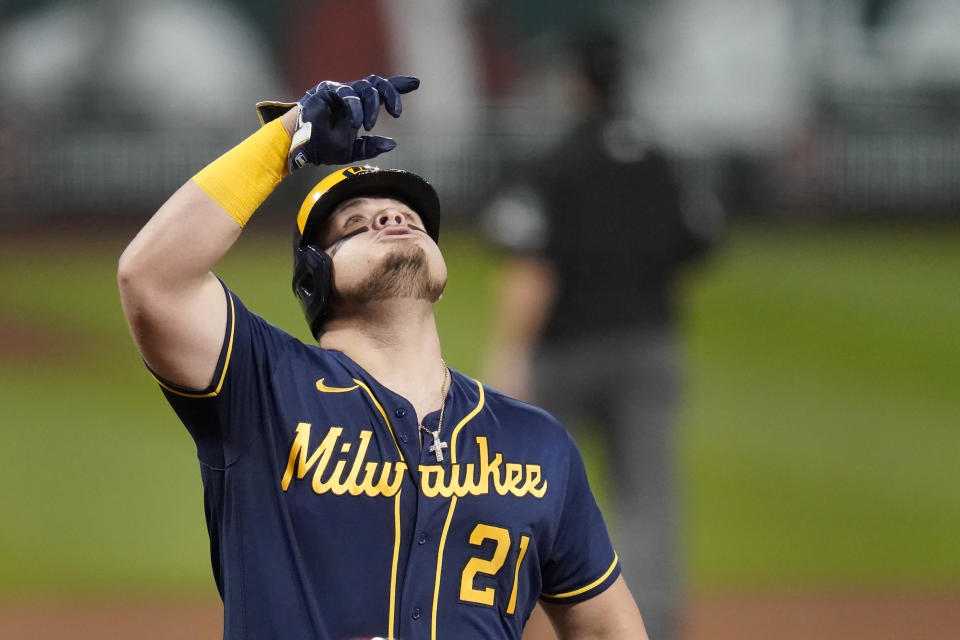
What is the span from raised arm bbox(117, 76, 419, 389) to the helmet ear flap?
0.24 meters

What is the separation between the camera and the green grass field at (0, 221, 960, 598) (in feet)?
25.9

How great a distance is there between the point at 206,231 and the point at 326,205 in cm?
45

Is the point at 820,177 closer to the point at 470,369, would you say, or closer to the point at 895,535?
the point at 470,369

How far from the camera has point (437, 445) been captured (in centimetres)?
247

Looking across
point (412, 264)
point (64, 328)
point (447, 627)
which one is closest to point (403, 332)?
point (412, 264)

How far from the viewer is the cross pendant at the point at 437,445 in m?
2.46

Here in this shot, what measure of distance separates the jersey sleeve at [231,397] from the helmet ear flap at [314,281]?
227 millimetres

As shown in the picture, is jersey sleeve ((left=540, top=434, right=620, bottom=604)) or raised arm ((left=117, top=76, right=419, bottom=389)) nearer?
raised arm ((left=117, top=76, right=419, bottom=389))

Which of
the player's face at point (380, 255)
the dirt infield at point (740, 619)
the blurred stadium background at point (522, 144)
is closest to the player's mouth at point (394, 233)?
the player's face at point (380, 255)

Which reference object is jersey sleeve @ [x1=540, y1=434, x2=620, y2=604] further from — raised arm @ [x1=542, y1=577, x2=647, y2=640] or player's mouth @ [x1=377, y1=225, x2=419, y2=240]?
player's mouth @ [x1=377, y1=225, x2=419, y2=240]

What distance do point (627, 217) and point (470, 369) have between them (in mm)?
5283

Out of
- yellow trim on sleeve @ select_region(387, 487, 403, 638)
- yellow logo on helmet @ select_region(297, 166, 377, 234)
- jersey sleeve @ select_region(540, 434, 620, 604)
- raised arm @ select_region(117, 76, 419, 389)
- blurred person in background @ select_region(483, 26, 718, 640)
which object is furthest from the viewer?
blurred person in background @ select_region(483, 26, 718, 640)

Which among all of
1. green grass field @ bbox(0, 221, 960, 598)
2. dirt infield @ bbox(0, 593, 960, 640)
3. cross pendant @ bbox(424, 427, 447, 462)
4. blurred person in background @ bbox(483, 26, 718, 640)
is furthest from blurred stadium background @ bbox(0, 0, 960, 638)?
cross pendant @ bbox(424, 427, 447, 462)

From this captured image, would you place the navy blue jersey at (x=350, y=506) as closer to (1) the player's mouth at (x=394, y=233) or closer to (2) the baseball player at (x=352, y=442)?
(2) the baseball player at (x=352, y=442)
